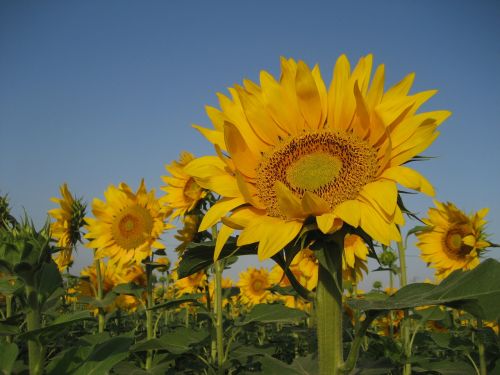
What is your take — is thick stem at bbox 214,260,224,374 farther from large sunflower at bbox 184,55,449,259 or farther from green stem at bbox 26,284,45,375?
large sunflower at bbox 184,55,449,259

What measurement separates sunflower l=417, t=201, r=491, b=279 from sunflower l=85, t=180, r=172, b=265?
9.41 ft

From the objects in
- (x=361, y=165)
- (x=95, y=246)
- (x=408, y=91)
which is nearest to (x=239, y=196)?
(x=361, y=165)

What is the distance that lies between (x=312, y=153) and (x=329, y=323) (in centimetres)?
63

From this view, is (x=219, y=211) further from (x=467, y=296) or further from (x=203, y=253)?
(x=467, y=296)

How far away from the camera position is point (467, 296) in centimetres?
139

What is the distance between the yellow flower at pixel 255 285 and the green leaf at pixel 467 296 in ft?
23.5

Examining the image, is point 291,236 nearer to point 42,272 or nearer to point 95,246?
point 42,272

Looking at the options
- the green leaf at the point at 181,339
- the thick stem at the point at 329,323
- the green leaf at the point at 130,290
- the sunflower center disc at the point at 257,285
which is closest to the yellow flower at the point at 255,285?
the sunflower center disc at the point at 257,285

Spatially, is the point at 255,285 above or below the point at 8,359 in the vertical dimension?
above

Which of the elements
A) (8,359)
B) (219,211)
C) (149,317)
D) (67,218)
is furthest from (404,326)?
(67,218)

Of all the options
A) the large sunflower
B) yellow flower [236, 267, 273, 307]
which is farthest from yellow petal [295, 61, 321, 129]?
yellow flower [236, 267, 273, 307]

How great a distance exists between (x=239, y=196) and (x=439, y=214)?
173 inches

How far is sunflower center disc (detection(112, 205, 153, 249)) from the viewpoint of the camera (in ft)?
16.5

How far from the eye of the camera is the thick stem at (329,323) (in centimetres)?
156
